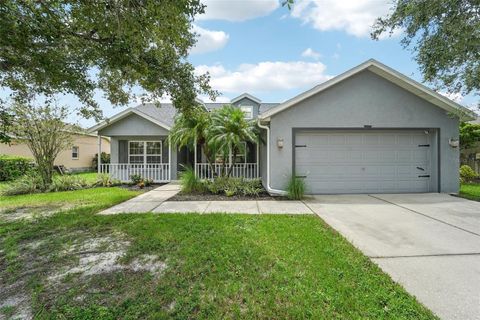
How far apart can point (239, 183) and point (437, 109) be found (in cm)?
805

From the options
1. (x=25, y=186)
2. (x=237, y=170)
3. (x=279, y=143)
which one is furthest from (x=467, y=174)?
(x=25, y=186)

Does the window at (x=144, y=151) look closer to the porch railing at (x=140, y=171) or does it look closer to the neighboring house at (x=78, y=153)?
the porch railing at (x=140, y=171)

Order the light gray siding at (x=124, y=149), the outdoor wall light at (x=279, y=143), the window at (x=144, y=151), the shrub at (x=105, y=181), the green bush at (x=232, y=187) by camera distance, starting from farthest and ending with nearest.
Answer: the window at (x=144, y=151), the light gray siding at (x=124, y=149), the shrub at (x=105, y=181), the green bush at (x=232, y=187), the outdoor wall light at (x=279, y=143)

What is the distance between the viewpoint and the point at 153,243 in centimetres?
432

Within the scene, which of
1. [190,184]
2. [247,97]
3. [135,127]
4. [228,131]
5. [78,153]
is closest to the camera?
[228,131]

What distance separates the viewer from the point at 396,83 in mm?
9016

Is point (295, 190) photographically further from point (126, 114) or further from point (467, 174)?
point (467, 174)

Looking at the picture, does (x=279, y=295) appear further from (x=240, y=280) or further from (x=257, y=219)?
(x=257, y=219)

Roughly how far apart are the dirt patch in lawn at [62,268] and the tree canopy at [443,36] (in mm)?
9710

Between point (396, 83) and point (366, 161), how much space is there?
3077 mm

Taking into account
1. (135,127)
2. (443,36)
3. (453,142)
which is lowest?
(453,142)

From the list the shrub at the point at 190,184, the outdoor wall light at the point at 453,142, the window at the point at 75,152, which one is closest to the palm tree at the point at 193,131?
the shrub at the point at 190,184

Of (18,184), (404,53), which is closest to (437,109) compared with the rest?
(404,53)

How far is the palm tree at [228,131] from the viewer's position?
355 inches
